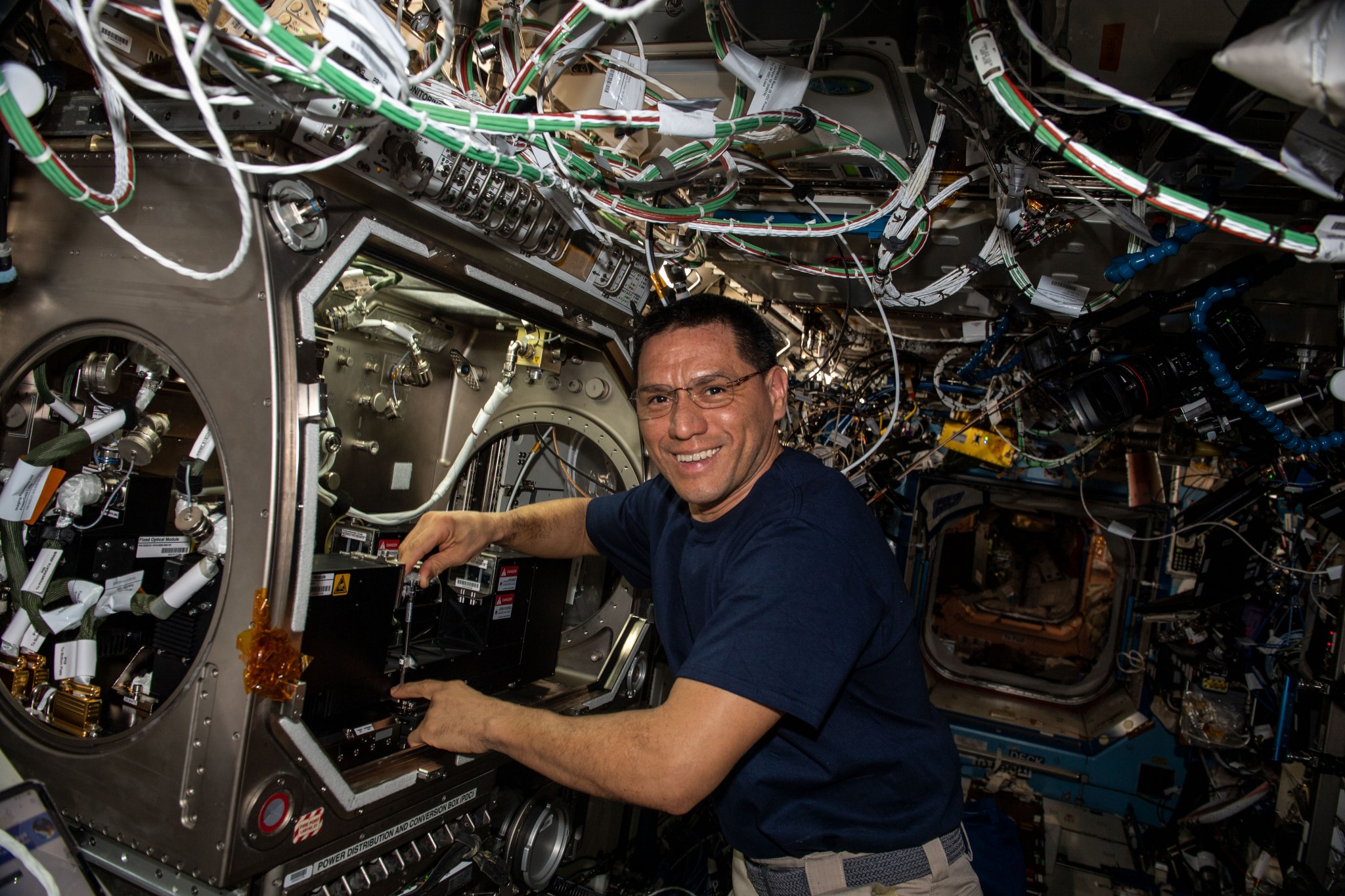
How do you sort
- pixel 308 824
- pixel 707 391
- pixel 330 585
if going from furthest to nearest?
pixel 707 391
pixel 330 585
pixel 308 824

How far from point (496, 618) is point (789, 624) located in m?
1.38

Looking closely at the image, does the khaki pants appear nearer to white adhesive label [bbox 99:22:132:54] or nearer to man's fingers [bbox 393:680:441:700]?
man's fingers [bbox 393:680:441:700]

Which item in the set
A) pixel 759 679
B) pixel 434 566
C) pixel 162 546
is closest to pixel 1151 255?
pixel 759 679

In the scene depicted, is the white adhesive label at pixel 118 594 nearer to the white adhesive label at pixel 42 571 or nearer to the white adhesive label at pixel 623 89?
the white adhesive label at pixel 42 571

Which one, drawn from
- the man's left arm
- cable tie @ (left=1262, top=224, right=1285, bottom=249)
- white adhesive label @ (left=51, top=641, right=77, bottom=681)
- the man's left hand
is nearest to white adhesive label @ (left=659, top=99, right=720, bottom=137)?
cable tie @ (left=1262, top=224, right=1285, bottom=249)

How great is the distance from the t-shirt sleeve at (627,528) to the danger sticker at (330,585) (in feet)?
3.09

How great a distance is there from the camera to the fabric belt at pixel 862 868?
6.15ft

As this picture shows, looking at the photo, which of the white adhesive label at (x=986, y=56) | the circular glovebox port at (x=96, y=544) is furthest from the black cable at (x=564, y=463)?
the white adhesive label at (x=986, y=56)

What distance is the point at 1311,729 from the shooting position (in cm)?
326

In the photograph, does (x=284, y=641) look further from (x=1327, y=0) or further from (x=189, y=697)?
(x=1327, y=0)

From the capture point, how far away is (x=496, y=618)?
256 centimetres

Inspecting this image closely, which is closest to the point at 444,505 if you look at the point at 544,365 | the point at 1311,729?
the point at 544,365

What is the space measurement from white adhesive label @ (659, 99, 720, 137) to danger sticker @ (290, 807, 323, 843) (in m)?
1.73

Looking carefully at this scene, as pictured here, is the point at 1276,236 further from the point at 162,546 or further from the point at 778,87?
the point at 162,546
